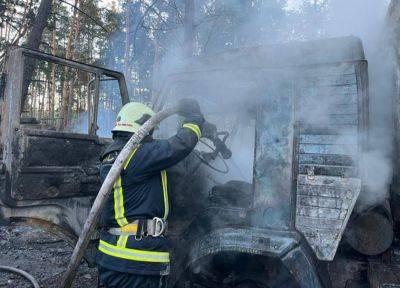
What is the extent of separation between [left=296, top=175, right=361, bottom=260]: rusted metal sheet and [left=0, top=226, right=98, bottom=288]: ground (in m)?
3.36

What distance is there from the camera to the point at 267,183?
2928 millimetres

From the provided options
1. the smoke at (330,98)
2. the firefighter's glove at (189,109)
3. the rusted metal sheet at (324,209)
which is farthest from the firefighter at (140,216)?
the rusted metal sheet at (324,209)

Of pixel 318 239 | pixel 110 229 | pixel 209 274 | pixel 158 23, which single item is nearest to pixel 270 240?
pixel 318 239

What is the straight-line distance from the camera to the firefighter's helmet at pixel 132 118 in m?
2.98

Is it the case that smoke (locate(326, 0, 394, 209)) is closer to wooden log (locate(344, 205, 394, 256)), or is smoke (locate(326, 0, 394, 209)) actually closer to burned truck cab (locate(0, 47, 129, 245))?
wooden log (locate(344, 205, 394, 256))

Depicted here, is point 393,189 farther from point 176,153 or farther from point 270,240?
point 176,153

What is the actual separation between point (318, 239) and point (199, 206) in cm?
106

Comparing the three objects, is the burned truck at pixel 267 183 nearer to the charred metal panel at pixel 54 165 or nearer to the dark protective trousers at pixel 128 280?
the charred metal panel at pixel 54 165

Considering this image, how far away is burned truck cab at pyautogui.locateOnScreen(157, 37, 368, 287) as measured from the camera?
2682 mm

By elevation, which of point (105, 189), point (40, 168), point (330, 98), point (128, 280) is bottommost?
point (128, 280)

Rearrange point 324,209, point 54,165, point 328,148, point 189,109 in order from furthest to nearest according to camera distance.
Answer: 1. point 54,165
2. point 189,109
3. point 328,148
4. point 324,209

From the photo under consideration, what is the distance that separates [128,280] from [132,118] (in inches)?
47.8

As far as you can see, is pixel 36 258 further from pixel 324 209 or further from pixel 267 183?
pixel 324 209

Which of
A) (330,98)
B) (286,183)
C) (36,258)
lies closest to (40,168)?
(286,183)
